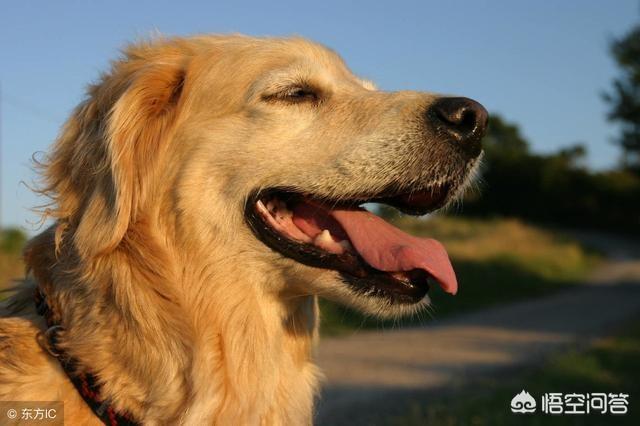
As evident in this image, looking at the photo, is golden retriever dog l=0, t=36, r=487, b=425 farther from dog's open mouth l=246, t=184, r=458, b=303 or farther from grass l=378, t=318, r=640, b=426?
grass l=378, t=318, r=640, b=426

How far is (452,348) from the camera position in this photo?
1109 centimetres

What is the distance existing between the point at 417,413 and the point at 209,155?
368cm

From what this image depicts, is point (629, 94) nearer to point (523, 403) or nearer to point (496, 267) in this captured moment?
point (496, 267)

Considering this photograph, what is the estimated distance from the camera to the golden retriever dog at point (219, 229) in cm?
322

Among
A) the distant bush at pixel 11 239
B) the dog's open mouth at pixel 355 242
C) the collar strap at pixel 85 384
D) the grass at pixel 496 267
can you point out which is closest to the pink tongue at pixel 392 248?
the dog's open mouth at pixel 355 242

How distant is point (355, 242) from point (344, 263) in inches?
5.4

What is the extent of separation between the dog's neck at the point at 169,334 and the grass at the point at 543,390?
2930 millimetres

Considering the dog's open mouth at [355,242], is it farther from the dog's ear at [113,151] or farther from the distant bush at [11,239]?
the distant bush at [11,239]

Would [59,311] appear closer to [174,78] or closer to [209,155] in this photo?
[209,155]

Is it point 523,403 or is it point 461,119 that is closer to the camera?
point 461,119

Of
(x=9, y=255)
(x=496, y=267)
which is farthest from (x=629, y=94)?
(x=9, y=255)

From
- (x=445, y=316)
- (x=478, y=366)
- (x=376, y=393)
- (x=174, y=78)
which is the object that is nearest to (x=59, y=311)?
(x=174, y=78)

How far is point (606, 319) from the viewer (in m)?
14.4

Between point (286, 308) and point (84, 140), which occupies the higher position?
point (84, 140)
